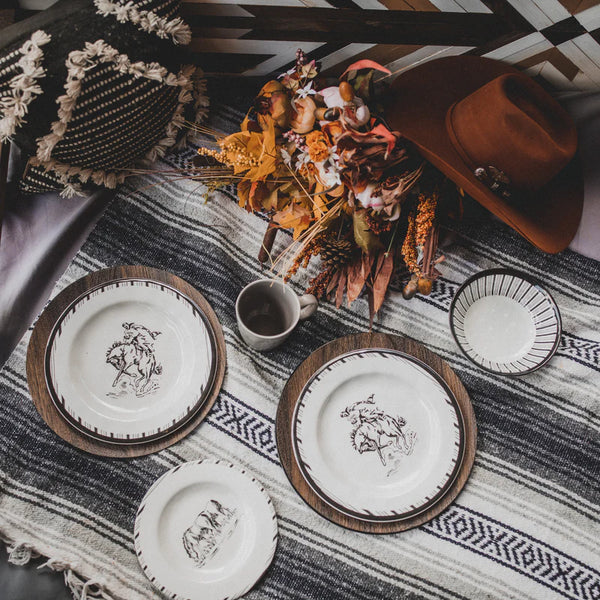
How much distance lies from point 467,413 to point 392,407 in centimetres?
13

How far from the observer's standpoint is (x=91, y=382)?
85 cm

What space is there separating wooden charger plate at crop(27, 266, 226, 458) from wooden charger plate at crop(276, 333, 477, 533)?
128mm

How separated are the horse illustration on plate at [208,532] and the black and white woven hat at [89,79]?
1.98 ft

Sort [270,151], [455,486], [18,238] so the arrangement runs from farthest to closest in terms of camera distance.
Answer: [18,238] < [455,486] < [270,151]

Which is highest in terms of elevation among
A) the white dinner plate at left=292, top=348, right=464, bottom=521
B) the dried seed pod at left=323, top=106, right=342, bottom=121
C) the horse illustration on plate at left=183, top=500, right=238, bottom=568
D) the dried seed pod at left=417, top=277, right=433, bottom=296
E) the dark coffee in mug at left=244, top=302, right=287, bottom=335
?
the dried seed pod at left=323, top=106, right=342, bottom=121

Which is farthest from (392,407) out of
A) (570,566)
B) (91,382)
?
(91,382)

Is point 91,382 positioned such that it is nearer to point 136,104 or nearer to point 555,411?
point 136,104

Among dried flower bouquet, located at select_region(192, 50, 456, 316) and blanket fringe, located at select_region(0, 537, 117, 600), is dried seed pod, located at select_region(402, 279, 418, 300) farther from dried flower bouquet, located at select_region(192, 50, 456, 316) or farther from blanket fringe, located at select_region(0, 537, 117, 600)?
blanket fringe, located at select_region(0, 537, 117, 600)

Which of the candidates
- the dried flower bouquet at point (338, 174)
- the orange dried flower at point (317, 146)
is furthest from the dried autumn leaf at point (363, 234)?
the orange dried flower at point (317, 146)

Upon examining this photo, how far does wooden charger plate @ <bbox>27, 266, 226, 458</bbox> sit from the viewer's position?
0.83 metres

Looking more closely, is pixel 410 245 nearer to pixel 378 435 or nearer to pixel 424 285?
pixel 424 285

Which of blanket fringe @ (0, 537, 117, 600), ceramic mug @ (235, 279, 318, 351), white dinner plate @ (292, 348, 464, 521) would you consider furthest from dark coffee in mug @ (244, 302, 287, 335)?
blanket fringe @ (0, 537, 117, 600)

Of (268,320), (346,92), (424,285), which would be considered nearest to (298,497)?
(268,320)

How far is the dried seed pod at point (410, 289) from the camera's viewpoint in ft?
2.89
